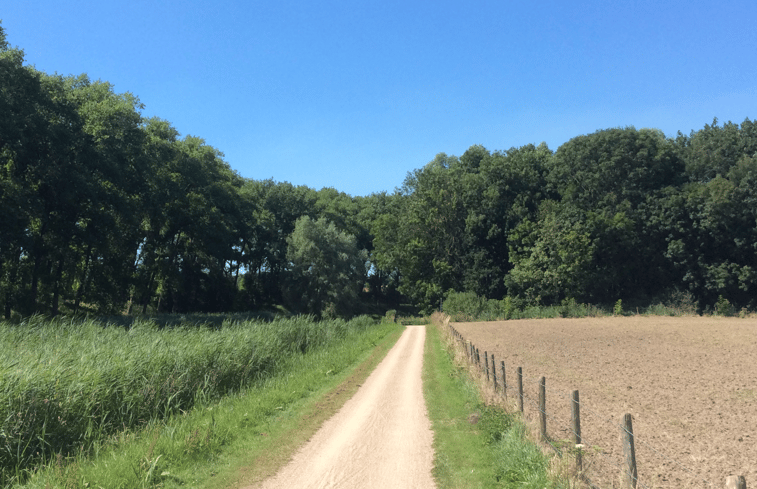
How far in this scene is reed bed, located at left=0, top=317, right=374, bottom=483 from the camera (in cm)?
762

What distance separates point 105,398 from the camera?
30.3ft

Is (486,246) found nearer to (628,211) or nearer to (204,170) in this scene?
(628,211)

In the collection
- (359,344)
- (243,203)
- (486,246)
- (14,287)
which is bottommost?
(359,344)

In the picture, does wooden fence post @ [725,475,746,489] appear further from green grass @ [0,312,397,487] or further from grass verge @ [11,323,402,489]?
green grass @ [0,312,397,487]

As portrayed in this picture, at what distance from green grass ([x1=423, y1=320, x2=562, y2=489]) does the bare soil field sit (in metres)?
0.80

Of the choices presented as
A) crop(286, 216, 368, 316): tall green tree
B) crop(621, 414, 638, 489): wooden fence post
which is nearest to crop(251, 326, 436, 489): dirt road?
crop(621, 414, 638, 489): wooden fence post

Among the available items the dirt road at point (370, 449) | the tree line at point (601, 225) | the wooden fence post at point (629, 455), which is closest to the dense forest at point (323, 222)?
the tree line at point (601, 225)

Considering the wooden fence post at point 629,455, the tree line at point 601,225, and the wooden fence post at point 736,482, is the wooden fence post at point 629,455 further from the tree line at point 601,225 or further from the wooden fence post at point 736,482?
the tree line at point 601,225

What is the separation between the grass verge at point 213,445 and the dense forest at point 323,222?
22722 mm

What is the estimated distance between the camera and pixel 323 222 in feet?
207

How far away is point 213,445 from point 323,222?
182 feet

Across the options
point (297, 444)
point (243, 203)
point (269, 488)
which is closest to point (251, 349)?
point (297, 444)

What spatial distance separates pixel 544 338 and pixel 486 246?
3352 centimetres

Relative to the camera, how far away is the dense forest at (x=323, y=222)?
101 feet
